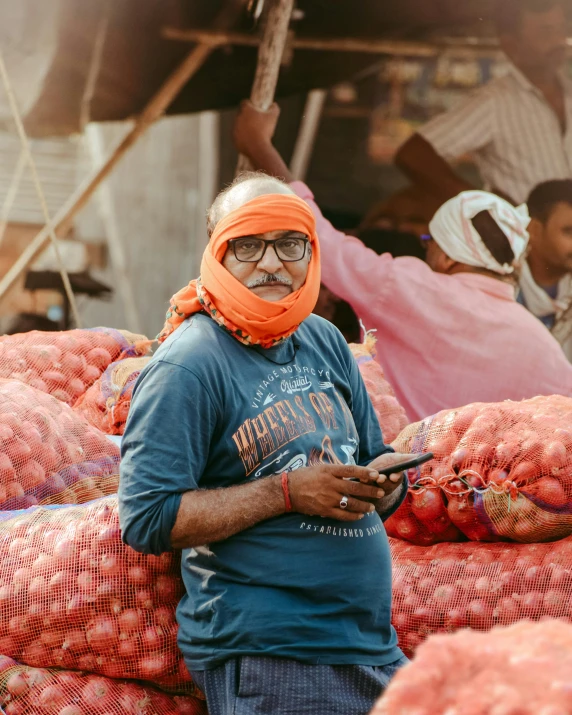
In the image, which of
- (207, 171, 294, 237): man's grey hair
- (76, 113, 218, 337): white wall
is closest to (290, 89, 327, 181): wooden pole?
(76, 113, 218, 337): white wall

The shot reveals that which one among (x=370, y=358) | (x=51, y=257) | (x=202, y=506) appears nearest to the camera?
(x=202, y=506)

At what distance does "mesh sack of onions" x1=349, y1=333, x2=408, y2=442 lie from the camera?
12.3 feet

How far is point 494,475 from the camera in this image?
2.87 m

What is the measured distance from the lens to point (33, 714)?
2.33 metres

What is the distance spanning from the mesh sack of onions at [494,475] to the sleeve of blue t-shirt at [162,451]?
1.09 meters

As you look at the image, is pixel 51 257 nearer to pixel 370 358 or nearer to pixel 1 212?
pixel 1 212

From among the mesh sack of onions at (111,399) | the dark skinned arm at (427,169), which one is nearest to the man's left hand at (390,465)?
the mesh sack of onions at (111,399)

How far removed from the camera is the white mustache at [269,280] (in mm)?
2309

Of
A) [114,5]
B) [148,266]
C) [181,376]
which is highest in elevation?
[114,5]

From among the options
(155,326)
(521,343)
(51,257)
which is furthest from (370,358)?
(51,257)

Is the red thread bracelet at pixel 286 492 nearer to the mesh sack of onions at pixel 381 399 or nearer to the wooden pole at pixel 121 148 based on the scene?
the mesh sack of onions at pixel 381 399

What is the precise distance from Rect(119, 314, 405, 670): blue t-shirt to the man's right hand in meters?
0.08

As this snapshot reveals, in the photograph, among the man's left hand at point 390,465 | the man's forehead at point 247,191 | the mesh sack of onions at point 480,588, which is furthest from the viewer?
the mesh sack of onions at point 480,588

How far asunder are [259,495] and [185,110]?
11.2ft
